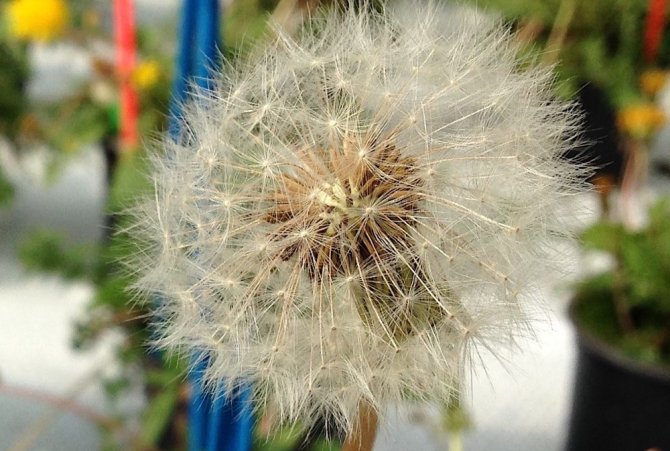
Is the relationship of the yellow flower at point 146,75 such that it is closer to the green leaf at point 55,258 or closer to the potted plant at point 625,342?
the green leaf at point 55,258

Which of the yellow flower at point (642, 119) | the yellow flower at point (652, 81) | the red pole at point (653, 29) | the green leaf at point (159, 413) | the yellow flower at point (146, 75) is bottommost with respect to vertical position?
the green leaf at point (159, 413)

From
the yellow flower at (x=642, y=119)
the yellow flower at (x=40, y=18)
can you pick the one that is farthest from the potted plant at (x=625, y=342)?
the yellow flower at (x=40, y=18)

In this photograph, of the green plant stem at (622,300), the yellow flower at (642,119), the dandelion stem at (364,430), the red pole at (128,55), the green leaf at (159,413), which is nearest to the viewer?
the dandelion stem at (364,430)

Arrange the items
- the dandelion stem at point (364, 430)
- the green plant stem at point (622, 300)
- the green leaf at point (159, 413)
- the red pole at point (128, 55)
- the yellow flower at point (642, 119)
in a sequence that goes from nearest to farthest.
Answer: the dandelion stem at point (364, 430), the red pole at point (128, 55), the green leaf at point (159, 413), the green plant stem at point (622, 300), the yellow flower at point (642, 119)

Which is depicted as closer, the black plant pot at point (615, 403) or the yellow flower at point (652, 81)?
the black plant pot at point (615, 403)

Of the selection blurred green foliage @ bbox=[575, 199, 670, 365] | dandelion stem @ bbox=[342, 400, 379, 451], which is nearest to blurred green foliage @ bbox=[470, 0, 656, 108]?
blurred green foliage @ bbox=[575, 199, 670, 365]

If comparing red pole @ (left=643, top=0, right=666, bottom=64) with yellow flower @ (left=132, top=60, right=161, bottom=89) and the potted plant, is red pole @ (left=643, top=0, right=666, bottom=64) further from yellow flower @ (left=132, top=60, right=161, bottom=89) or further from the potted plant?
yellow flower @ (left=132, top=60, right=161, bottom=89)

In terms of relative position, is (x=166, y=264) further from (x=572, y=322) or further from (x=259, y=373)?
(x=572, y=322)

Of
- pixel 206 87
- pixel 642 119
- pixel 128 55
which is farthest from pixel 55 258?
pixel 642 119
